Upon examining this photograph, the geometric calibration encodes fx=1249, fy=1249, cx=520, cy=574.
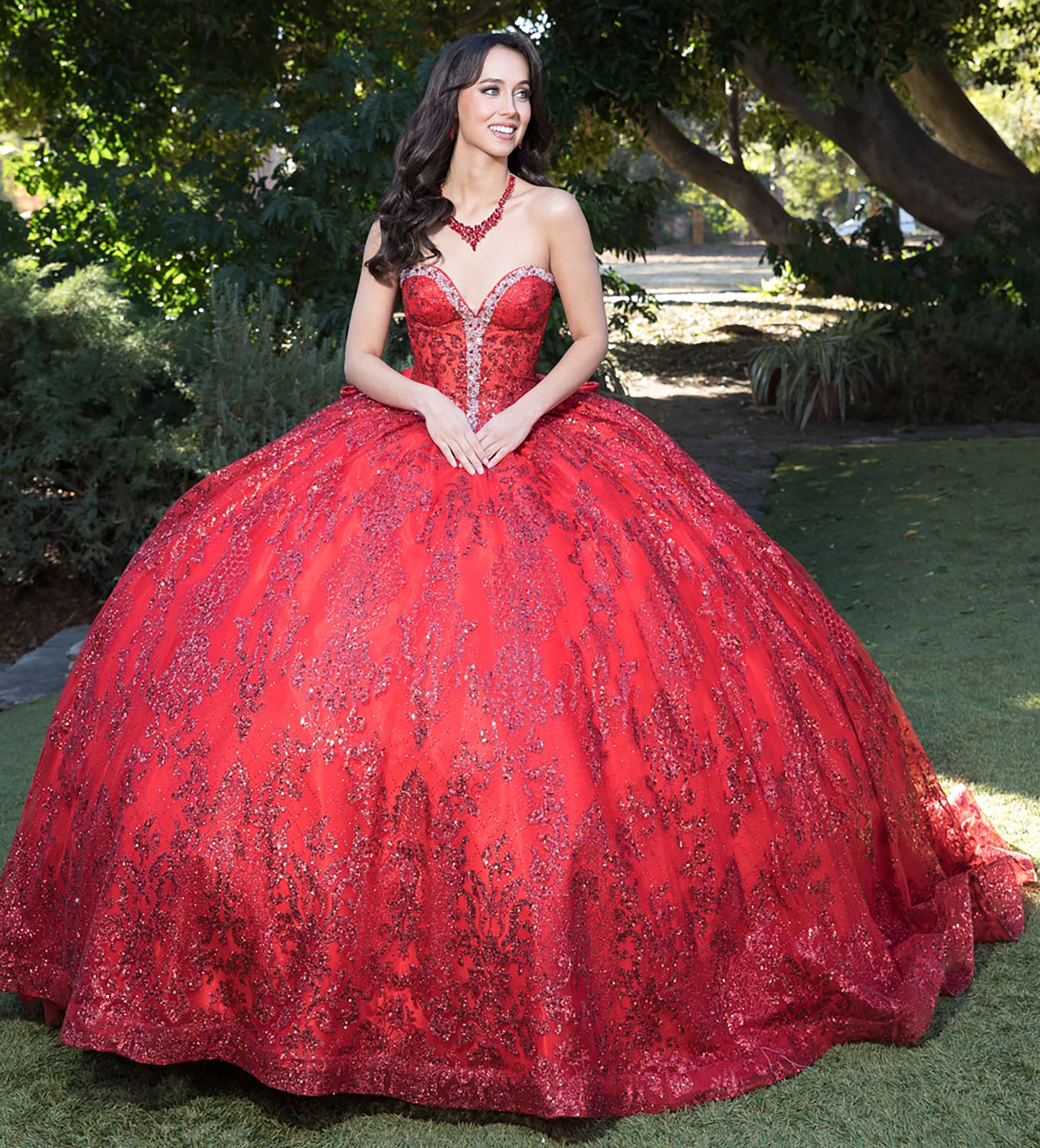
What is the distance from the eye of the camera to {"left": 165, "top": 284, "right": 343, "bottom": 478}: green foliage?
6.47 metres

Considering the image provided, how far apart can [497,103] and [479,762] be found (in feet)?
5.24

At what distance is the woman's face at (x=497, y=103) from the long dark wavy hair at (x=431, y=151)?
17 millimetres

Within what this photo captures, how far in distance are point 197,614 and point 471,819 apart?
768mm

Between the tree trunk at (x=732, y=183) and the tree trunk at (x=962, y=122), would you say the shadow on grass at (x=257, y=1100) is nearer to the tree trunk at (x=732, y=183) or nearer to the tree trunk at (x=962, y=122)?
the tree trunk at (x=962, y=122)

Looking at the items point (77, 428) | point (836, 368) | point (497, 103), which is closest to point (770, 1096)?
point (497, 103)

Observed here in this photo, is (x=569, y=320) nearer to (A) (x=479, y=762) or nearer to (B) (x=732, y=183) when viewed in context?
(A) (x=479, y=762)

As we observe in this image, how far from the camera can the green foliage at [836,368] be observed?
11.5 m

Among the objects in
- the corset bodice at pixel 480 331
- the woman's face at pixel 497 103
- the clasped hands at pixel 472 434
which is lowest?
the clasped hands at pixel 472 434

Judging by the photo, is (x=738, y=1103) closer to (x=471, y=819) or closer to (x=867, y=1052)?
(x=867, y=1052)

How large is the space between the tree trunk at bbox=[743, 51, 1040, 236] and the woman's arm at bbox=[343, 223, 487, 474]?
9.81 meters

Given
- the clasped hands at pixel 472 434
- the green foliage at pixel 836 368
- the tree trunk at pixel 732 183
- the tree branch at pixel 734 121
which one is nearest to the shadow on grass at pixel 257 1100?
the clasped hands at pixel 472 434

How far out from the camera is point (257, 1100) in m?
2.58

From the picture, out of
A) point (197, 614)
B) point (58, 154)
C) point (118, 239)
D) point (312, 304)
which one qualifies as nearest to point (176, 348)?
point (312, 304)

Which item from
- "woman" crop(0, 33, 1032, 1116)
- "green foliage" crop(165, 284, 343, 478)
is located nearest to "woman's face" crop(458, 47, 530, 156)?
"woman" crop(0, 33, 1032, 1116)
